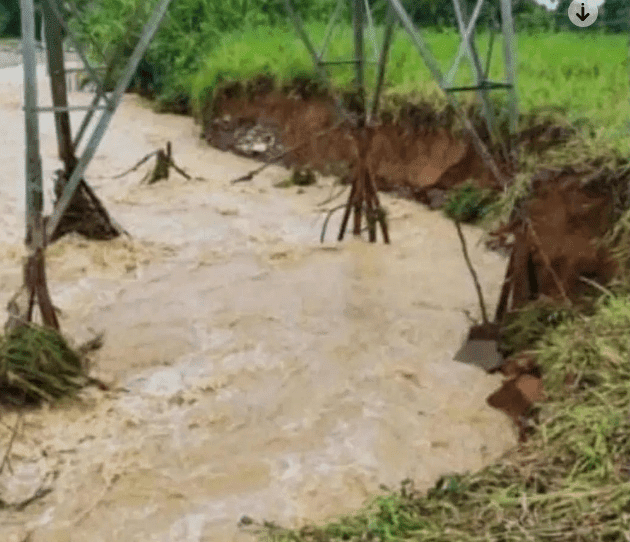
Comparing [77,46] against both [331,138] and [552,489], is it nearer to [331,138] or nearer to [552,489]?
[331,138]

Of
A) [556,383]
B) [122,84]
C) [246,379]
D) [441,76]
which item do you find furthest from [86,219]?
[556,383]

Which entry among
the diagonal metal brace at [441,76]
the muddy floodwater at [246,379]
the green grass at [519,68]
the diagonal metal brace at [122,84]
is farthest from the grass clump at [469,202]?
the diagonal metal brace at [122,84]

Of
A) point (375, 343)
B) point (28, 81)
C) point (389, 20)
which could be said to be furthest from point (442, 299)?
point (28, 81)

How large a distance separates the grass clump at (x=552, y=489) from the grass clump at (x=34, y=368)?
145 centimetres

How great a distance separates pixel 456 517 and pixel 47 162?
8107mm

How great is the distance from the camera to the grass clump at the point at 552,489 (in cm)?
249

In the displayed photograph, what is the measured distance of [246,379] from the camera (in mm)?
4340

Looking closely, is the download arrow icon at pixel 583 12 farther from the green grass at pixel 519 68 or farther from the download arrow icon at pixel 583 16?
the green grass at pixel 519 68

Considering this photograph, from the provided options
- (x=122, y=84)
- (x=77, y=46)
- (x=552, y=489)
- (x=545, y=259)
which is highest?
(x=77, y=46)

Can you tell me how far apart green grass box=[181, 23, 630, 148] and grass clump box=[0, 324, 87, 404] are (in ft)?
8.71

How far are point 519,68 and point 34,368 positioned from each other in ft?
16.0

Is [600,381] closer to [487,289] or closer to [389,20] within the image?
[487,289]

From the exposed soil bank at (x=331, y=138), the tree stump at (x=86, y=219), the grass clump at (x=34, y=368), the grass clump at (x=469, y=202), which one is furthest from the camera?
the exposed soil bank at (x=331, y=138)

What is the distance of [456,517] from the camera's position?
2.67 m
